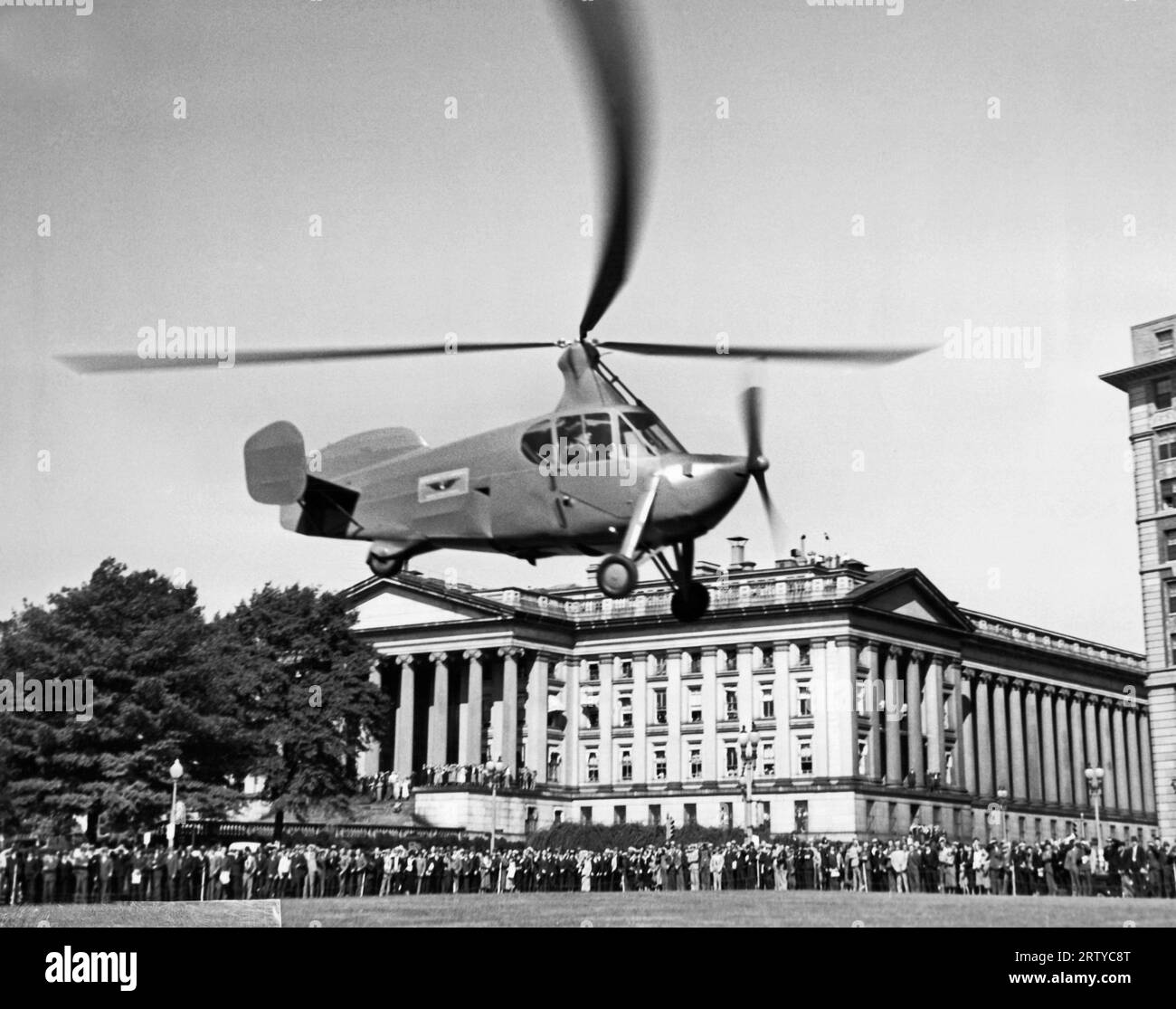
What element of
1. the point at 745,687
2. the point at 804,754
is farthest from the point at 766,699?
the point at 745,687

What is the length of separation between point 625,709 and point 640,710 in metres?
0.90

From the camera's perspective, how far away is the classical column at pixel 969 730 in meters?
49.2

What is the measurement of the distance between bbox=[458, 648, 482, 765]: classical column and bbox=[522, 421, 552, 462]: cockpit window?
16760mm

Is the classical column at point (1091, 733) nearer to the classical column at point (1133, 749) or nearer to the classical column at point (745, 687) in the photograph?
the classical column at point (1133, 749)

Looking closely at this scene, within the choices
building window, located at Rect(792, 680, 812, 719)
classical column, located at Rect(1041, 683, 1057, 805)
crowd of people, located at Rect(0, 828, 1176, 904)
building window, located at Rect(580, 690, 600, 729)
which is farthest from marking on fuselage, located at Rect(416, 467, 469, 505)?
classical column, located at Rect(1041, 683, 1057, 805)

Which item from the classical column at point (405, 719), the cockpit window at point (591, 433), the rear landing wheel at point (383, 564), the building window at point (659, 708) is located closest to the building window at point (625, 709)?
the building window at point (659, 708)

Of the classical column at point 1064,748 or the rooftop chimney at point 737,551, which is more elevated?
the rooftop chimney at point 737,551

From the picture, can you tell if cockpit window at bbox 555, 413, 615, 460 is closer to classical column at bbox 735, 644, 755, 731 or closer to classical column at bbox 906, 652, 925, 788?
classical column at bbox 735, 644, 755, 731

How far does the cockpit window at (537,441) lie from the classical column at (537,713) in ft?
47.5

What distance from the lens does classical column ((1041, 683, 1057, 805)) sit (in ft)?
180

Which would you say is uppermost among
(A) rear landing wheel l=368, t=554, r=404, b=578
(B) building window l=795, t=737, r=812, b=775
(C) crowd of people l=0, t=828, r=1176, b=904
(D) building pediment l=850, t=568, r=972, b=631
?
(D) building pediment l=850, t=568, r=972, b=631

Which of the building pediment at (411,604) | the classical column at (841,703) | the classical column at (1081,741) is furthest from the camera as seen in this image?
the classical column at (1081,741)

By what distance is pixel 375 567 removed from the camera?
1069 inches

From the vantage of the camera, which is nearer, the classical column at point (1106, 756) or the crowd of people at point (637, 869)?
the crowd of people at point (637, 869)
